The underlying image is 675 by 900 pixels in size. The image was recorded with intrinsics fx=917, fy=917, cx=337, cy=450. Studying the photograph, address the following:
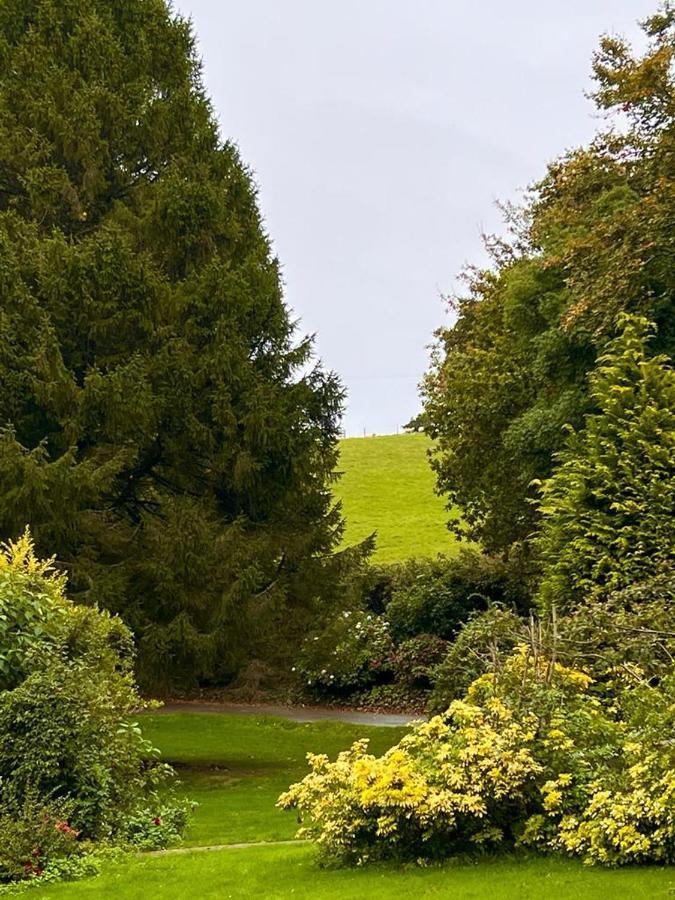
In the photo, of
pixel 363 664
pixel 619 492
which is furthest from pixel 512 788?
pixel 363 664

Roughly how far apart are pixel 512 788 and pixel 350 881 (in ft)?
5.20

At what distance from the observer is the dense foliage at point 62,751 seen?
880cm

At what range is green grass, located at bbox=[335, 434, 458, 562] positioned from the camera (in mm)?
41125

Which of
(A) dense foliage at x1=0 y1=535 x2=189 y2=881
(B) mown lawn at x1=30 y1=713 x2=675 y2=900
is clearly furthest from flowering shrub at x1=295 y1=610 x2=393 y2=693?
(A) dense foliage at x1=0 y1=535 x2=189 y2=881

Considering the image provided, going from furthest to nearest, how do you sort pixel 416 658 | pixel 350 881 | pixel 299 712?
pixel 416 658 → pixel 299 712 → pixel 350 881

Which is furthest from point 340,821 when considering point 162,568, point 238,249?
point 238,249

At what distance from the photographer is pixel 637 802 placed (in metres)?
7.26

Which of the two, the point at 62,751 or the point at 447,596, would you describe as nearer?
the point at 62,751

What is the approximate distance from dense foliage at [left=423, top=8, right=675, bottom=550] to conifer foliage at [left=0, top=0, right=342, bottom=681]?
4438 millimetres

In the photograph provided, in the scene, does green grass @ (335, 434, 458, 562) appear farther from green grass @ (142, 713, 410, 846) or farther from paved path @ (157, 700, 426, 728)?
green grass @ (142, 713, 410, 846)

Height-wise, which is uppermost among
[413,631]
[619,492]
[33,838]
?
Answer: [619,492]

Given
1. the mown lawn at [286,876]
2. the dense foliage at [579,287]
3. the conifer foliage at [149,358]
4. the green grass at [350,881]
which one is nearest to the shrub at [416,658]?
the dense foliage at [579,287]

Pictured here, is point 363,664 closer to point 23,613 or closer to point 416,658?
point 416,658

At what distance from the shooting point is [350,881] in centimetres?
761
